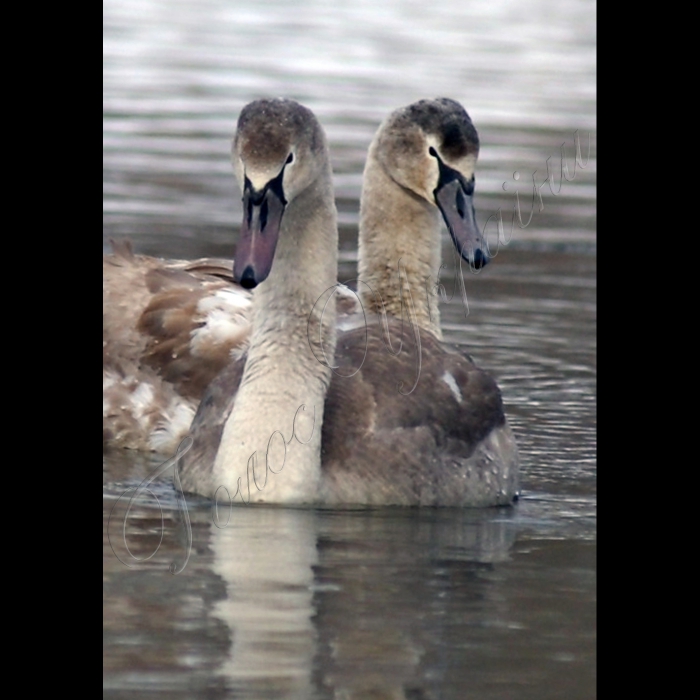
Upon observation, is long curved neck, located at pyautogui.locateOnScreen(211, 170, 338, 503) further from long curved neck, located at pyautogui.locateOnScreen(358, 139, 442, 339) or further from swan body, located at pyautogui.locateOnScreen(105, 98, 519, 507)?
long curved neck, located at pyautogui.locateOnScreen(358, 139, 442, 339)

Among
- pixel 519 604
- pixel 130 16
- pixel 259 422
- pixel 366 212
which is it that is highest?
pixel 130 16

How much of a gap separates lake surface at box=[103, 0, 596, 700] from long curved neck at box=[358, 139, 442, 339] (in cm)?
97

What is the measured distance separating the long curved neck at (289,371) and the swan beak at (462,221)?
729 millimetres

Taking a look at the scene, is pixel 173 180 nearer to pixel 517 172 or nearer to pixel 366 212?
pixel 517 172

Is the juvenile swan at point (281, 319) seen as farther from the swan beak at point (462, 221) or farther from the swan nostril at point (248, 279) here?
the swan beak at point (462, 221)

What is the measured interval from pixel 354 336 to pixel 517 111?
374 inches

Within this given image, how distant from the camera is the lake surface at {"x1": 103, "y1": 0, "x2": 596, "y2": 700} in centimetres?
724

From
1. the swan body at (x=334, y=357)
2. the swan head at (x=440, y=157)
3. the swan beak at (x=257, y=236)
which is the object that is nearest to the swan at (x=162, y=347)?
the swan body at (x=334, y=357)

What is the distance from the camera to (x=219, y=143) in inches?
690

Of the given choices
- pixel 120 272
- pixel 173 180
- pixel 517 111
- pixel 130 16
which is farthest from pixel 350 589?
pixel 130 16

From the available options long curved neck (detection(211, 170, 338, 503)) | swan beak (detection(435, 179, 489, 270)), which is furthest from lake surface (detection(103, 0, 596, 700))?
swan beak (detection(435, 179, 489, 270))

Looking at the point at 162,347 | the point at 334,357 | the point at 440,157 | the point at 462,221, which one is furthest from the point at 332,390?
the point at 162,347

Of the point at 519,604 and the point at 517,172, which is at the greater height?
the point at 517,172

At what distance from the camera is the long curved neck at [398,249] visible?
10828 millimetres
